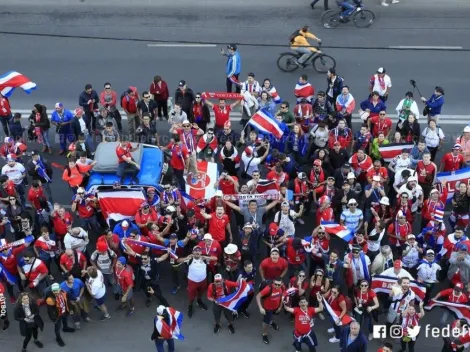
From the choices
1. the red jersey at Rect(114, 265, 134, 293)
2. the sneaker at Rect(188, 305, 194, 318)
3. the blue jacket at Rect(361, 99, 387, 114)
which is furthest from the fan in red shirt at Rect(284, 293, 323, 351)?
the blue jacket at Rect(361, 99, 387, 114)

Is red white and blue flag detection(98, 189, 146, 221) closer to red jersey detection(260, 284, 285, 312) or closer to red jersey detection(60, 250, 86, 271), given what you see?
red jersey detection(60, 250, 86, 271)

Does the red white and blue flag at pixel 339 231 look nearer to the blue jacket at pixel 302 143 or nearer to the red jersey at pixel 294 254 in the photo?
the red jersey at pixel 294 254

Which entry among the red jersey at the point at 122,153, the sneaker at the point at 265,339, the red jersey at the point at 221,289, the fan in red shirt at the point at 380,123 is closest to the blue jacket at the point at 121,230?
the red jersey at the point at 122,153

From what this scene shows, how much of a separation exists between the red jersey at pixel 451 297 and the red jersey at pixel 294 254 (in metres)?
2.74

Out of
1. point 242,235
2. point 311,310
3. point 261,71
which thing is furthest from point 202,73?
point 311,310

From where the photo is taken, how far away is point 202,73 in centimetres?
2403

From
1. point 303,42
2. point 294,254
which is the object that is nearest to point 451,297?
point 294,254

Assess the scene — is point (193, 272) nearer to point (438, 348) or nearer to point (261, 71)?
point (438, 348)

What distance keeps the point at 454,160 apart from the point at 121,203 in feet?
24.3

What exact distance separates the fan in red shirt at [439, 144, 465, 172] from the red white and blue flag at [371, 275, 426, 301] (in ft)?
12.4

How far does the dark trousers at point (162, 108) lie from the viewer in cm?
2125

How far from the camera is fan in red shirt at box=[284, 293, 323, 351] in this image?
14.6 m

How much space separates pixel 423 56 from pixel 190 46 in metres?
7.24

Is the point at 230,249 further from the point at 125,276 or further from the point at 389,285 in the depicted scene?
the point at 389,285
